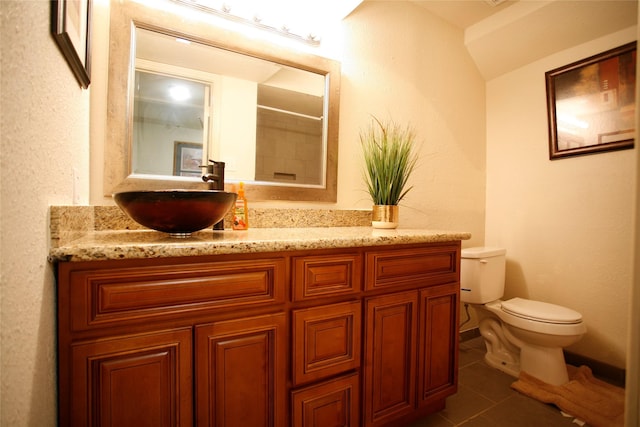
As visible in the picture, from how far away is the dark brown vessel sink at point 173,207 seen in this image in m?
0.82

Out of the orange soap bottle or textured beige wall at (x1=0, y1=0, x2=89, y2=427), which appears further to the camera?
the orange soap bottle

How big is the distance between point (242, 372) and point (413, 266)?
0.78 meters

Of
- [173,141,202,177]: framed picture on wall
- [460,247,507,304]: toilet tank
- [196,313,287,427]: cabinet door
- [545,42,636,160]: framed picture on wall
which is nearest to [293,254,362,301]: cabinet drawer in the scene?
[196,313,287,427]: cabinet door

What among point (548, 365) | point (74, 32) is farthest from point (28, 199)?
point (548, 365)

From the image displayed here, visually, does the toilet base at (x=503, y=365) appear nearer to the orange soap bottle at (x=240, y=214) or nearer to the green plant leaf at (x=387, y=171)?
the green plant leaf at (x=387, y=171)

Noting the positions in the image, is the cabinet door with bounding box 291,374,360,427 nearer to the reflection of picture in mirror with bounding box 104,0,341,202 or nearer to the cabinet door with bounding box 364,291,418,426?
the cabinet door with bounding box 364,291,418,426

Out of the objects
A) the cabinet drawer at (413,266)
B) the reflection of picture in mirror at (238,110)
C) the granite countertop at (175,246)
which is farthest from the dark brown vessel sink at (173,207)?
the cabinet drawer at (413,266)

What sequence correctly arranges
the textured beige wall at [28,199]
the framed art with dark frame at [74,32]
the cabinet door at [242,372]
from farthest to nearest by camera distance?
1. the cabinet door at [242,372]
2. the framed art with dark frame at [74,32]
3. the textured beige wall at [28,199]

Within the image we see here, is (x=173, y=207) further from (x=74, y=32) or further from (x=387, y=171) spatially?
(x=387, y=171)

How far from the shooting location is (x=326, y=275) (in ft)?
3.29

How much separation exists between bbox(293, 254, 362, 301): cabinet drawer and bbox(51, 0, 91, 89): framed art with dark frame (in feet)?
2.64

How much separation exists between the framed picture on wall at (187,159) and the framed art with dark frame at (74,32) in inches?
14.5

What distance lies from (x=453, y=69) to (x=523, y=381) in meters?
2.16

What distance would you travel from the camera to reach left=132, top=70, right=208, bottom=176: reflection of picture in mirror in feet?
3.84
